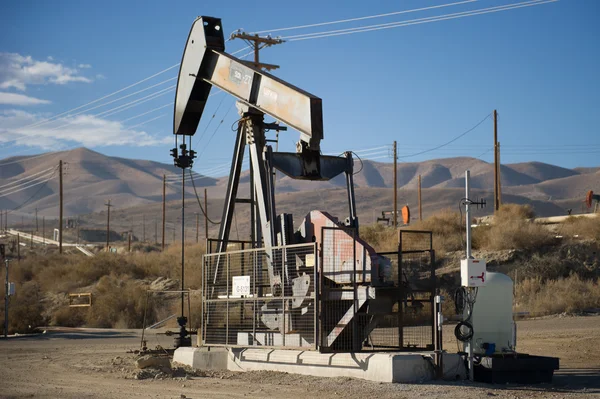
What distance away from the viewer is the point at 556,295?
101ft

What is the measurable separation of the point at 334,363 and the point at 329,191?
6034 inches

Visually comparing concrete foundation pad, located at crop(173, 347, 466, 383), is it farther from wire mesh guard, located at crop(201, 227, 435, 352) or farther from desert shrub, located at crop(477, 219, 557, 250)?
desert shrub, located at crop(477, 219, 557, 250)

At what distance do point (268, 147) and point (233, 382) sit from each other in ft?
16.4

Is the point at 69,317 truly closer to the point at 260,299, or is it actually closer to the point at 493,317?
the point at 260,299

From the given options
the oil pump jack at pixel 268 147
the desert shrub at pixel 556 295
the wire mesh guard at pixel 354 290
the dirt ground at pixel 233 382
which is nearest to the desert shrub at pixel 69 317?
the dirt ground at pixel 233 382

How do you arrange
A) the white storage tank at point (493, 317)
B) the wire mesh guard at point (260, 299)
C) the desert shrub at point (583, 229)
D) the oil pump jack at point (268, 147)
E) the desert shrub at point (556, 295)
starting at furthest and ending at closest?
the desert shrub at point (583, 229) < the desert shrub at point (556, 295) < the oil pump jack at point (268, 147) < the wire mesh guard at point (260, 299) < the white storage tank at point (493, 317)

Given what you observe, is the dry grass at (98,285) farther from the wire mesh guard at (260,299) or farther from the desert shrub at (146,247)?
the desert shrub at (146,247)

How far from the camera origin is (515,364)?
1434 centimetres

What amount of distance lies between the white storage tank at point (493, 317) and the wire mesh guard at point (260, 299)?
3063mm

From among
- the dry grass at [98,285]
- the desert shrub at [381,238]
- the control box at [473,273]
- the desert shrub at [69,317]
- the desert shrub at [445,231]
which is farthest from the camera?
the desert shrub at [381,238]

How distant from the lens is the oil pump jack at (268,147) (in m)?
15.6

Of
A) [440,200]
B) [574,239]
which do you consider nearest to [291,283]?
[574,239]

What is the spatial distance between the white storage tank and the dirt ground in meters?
1.19

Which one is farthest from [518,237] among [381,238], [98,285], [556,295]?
[98,285]
